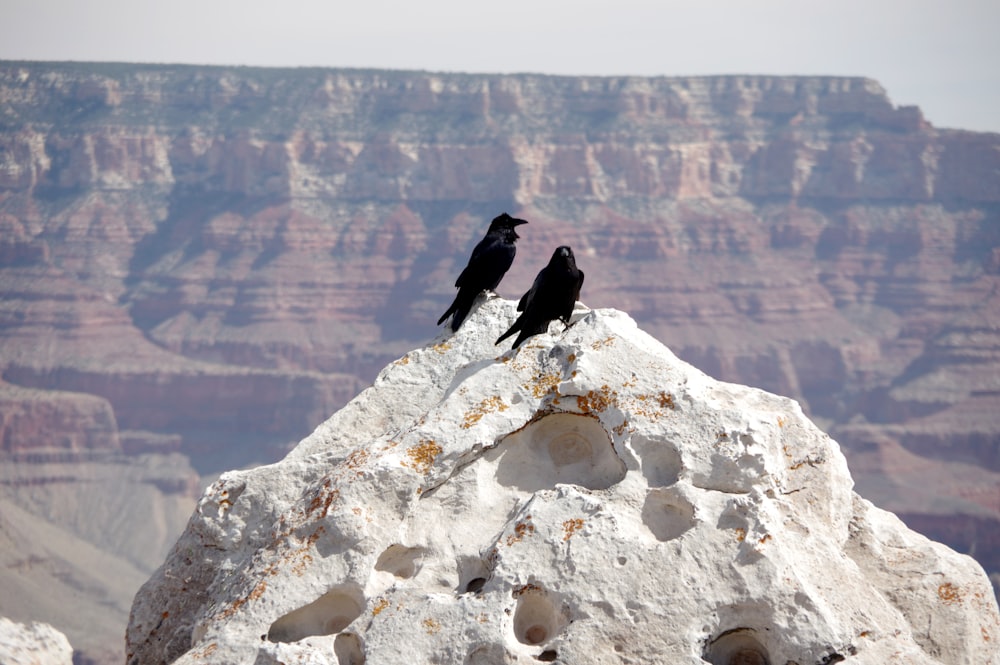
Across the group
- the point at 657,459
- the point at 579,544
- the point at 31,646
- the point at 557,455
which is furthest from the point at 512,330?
the point at 31,646

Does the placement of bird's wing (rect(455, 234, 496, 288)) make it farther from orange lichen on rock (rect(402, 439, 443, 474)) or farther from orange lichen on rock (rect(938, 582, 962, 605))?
orange lichen on rock (rect(938, 582, 962, 605))

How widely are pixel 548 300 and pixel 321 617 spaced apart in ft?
9.81

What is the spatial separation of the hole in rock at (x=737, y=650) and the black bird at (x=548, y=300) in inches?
110

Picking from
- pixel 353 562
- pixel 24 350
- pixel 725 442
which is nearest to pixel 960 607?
pixel 725 442

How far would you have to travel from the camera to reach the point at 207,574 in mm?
11008

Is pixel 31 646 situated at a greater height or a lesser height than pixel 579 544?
lesser

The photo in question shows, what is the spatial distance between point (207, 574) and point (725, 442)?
4.05m

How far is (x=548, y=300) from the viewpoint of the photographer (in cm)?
1105

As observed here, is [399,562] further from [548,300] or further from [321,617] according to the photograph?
[548,300]

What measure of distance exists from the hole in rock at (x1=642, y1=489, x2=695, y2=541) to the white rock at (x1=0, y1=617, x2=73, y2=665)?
5.76m

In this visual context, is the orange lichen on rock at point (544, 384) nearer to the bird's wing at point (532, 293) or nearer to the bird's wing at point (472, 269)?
the bird's wing at point (532, 293)

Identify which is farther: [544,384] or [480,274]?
[480,274]

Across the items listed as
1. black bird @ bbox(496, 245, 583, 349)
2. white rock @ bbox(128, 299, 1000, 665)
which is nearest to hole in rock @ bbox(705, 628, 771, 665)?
white rock @ bbox(128, 299, 1000, 665)

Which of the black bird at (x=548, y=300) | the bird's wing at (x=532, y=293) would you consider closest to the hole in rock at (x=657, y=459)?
the black bird at (x=548, y=300)
